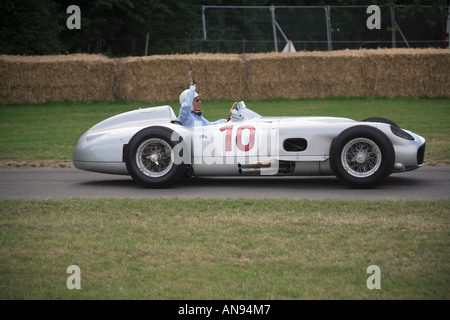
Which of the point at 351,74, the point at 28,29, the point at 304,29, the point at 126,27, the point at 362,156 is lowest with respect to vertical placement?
the point at 362,156

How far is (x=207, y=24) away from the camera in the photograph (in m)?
27.2

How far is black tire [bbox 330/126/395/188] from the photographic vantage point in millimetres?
8234

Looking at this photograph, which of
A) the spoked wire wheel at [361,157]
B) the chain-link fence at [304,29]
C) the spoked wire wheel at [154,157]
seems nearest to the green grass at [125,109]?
the spoked wire wheel at [361,157]

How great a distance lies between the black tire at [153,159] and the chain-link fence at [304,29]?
17.9m

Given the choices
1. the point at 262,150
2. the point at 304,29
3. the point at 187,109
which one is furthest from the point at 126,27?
the point at 262,150

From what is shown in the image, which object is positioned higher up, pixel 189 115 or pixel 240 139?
pixel 189 115

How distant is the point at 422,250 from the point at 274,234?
52.7 inches

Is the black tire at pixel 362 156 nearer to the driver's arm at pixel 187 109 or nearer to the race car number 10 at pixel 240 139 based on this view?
the race car number 10 at pixel 240 139

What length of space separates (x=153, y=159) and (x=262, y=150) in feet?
4.77

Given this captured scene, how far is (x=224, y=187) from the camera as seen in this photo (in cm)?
907

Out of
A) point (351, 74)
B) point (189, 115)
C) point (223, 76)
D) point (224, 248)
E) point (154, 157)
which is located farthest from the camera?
point (223, 76)

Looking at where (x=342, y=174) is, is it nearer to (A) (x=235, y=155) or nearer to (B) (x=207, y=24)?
(A) (x=235, y=155)

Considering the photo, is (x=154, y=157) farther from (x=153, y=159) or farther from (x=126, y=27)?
(x=126, y=27)

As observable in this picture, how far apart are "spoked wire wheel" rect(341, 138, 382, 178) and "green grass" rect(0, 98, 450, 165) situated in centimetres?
267
